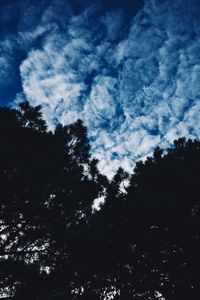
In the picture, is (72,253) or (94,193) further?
(94,193)

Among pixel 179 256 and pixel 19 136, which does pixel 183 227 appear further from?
pixel 19 136

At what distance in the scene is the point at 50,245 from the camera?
22.5 feet

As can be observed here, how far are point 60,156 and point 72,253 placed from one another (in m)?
3.24

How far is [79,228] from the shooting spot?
22.9 ft

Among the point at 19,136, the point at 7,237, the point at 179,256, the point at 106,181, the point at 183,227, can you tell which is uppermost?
the point at 19,136

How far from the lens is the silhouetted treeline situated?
20.3 ft

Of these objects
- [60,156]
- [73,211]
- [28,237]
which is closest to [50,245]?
[28,237]

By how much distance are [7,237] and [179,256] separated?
18.6ft

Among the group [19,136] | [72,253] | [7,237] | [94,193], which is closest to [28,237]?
[7,237]

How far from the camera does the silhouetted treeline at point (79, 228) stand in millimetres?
6191

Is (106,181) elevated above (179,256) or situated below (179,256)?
above

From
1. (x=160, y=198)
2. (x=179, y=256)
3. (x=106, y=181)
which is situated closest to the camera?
(x=179, y=256)

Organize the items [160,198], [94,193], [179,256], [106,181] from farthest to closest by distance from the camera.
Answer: [106,181] → [94,193] → [160,198] → [179,256]

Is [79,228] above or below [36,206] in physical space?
below
